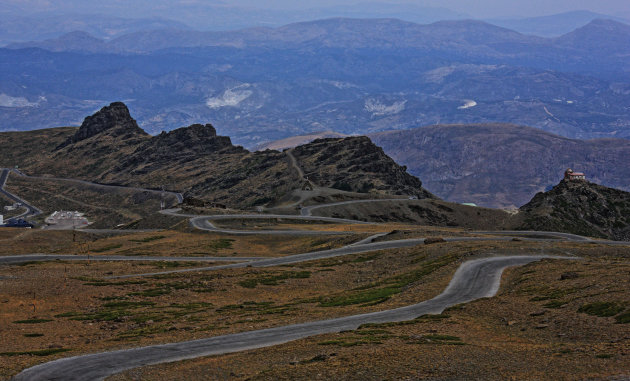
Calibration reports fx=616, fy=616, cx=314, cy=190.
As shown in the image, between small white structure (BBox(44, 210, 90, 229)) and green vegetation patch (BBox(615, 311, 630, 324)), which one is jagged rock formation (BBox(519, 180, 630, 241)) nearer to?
green vegetation patch (BBox(615, 311, 630, 324))

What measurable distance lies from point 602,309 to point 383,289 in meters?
20.7

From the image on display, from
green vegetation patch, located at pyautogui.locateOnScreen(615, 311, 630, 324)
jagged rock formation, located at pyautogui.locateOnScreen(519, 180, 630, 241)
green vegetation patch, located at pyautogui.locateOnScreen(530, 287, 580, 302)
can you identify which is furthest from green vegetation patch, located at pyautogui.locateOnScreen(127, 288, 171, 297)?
jagged rock formation, located at pyautogui.locateOnScreen(519, 180, 630, 241)

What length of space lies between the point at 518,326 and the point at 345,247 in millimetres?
48737

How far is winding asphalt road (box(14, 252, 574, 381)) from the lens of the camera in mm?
30297

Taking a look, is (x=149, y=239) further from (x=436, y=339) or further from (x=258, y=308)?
(x=436, y=339)

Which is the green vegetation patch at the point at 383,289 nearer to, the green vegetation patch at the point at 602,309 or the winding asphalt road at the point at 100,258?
the green vegetation patch at the point at 602,309

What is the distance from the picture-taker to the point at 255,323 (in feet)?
136

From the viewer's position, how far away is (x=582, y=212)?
140750 mm

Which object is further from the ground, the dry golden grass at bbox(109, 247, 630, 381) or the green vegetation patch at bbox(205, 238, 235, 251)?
the dry golden grass at bbox(109, 247, 630, 381)

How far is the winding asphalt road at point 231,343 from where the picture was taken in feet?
99.4

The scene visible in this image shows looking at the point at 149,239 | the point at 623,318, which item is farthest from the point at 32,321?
the point at 149,239

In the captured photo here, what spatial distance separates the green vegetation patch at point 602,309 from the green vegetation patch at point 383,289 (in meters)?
15.9

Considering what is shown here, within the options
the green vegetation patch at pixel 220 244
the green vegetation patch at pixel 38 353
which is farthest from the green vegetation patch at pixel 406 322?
the green vegetation patch at pixel 220 244

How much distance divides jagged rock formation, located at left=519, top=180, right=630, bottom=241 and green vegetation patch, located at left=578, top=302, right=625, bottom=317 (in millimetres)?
97234
